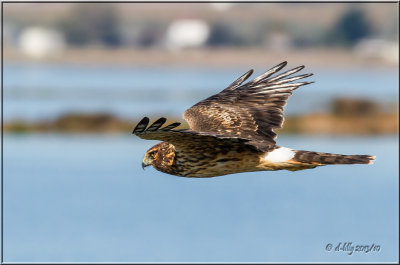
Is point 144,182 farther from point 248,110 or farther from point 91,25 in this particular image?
point 91,25

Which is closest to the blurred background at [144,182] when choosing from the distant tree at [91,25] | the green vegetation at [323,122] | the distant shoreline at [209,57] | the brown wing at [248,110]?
the green vegetation at [323,122]

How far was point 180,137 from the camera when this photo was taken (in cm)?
1071

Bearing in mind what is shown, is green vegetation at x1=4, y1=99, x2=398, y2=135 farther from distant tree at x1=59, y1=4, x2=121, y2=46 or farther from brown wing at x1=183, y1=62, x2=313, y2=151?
distant tree at x1=59, y1=4, x2=121, y2=46

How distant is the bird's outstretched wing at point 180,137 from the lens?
976 cm

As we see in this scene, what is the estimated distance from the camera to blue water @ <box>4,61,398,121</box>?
51594 millimetres

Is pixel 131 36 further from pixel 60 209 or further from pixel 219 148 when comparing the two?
pixel 219 148

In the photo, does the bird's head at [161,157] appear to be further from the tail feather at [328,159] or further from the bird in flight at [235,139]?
the tail feather at [328,159]

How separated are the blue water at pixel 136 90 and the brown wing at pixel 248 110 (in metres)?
29.1

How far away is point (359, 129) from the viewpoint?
129 feet

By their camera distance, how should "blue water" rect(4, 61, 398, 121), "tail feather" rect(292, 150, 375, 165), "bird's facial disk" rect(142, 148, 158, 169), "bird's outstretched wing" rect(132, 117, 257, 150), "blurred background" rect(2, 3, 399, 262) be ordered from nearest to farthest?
"bird's outstretched wing" rect(132, 117, 257, 150) < "tail feather" rect(292, 150, 375, 165) < "bird's facial disk" rect(142, 148, 158, 169) < "blurred background" rect(2, 3, 399, 262) < "blue water" rect(4, 61, 398, 121)

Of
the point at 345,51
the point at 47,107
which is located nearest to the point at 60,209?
the point at 47,107

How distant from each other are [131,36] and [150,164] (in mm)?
108779

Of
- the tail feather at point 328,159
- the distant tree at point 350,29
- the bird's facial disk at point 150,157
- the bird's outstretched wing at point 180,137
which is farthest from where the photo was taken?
the distant tree at point 350,29

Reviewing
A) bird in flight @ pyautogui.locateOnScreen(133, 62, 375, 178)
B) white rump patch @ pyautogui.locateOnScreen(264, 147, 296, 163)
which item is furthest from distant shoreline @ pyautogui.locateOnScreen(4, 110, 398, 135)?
white rump patch @ pyautogui.locateOnScreen(264, 147, 296, 163)
